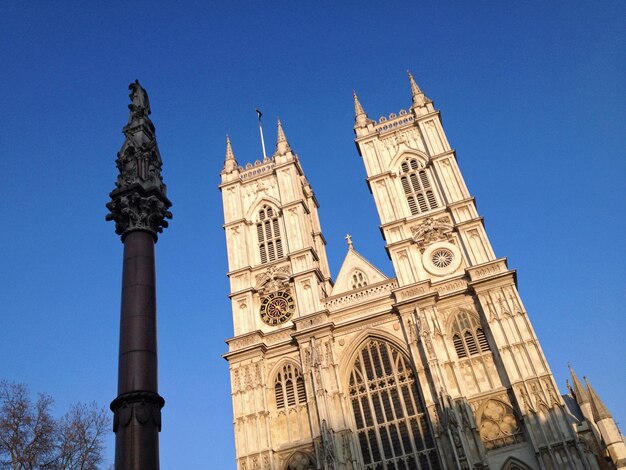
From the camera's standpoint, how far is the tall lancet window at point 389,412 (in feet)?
92.1

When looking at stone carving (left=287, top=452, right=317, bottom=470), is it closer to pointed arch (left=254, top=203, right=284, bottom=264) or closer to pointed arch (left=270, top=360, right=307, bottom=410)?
pointed arch (left=270, top=360, right=307, bottom=410)

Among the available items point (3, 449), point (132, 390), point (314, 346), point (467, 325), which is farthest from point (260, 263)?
point (132, 390)

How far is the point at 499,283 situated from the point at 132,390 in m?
22.7

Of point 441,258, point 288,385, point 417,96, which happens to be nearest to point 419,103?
point 417,96

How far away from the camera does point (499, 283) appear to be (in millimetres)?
30266

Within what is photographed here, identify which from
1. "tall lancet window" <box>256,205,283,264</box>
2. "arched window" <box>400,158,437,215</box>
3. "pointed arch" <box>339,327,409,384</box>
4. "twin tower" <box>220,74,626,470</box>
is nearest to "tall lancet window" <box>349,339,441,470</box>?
"twin tower" <box>220,74,626,470</box>

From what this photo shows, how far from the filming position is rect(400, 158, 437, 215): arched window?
35.3 meters

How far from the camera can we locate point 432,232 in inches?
1325

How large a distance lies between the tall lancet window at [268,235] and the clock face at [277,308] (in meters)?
2.73

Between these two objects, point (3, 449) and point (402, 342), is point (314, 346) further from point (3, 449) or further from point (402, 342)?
point (3, 449)

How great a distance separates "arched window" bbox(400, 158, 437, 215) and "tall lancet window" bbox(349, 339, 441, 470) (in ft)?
28.6

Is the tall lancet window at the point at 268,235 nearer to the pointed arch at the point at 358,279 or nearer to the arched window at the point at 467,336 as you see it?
the pointed arch at the point at 358,279

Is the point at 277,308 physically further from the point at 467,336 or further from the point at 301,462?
the point at 467,336

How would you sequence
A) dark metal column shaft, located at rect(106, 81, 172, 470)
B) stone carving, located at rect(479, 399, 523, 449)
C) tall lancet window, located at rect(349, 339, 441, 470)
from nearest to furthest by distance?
dark metal column shaft, located at rect(106, 81, 172, 470), stone carving, located at rect(479, 399, 523, 449), tall lancet window, located at rect(349, 339, 441, 470)
